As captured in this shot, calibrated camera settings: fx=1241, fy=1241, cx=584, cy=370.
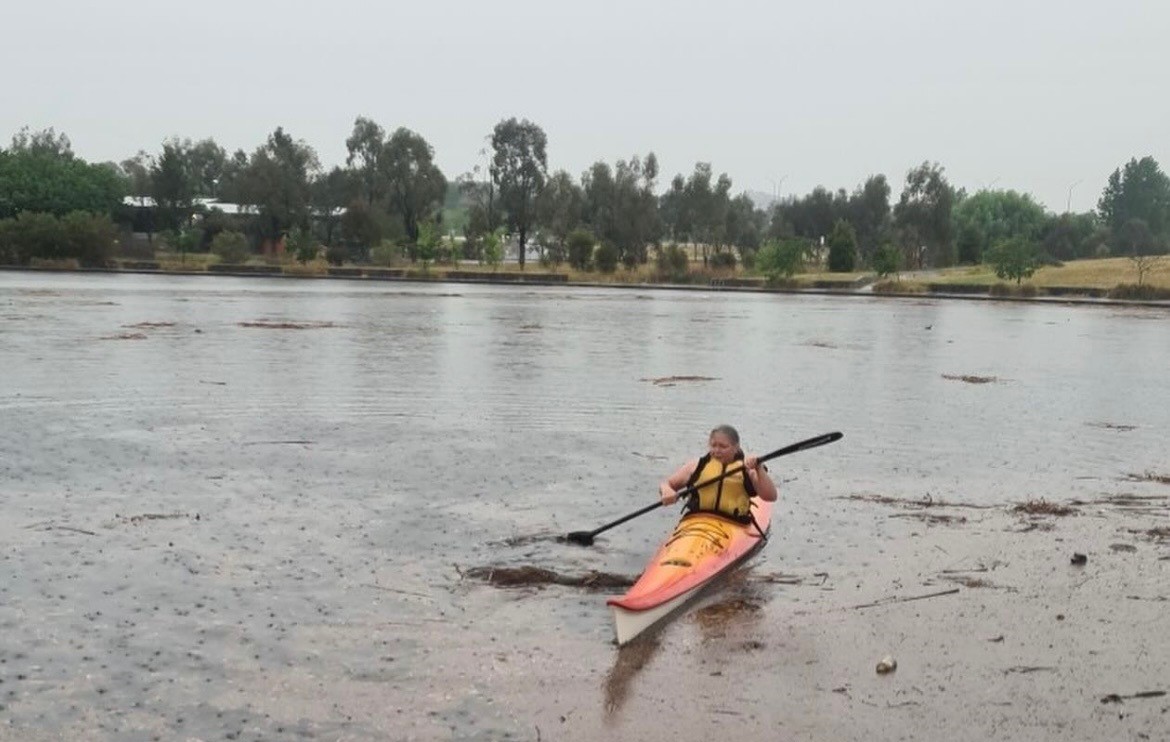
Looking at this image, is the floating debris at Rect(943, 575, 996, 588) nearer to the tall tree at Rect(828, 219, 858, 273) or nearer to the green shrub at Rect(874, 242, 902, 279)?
the green shrub at Rect(874, 242, 902, 279)

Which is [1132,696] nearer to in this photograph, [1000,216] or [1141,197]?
[1000,216]

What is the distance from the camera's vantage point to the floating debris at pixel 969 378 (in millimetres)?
22673

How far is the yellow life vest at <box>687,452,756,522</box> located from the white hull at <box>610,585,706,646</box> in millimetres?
1730

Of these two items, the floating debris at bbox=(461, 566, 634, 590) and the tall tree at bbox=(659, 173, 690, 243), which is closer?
the floating debris at bbox=(461, 566, 634, 590)

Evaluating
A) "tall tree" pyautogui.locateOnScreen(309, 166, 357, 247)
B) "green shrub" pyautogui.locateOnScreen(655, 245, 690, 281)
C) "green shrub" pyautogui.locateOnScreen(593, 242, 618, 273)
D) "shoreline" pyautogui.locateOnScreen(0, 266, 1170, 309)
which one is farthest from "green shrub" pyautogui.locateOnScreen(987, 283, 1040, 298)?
"tall tree" pyautogui.locateOnScreen(309, 166, 357, 247)

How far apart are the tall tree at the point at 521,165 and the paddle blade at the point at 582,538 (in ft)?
270

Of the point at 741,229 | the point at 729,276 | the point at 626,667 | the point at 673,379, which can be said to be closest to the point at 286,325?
the point at 673,379

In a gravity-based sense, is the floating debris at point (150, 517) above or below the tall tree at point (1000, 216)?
below

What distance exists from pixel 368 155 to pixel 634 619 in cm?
9538

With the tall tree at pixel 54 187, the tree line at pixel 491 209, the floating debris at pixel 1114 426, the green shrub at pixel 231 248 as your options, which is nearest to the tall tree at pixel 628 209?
the tree line at pixel 491 209

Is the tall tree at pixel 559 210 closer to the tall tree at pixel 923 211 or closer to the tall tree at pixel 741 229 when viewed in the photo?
the tall tree at pixel 741 229

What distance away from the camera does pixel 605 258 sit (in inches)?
3088

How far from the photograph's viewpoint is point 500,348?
27.1 m

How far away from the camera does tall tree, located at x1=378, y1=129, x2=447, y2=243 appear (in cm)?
9619
